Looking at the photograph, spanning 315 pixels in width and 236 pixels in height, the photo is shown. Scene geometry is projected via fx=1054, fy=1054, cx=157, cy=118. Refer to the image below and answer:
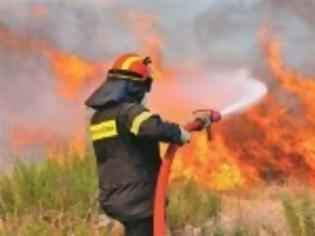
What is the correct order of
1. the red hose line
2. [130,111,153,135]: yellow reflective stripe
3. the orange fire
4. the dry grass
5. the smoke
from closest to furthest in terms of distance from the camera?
[130,111,153,135]: yellow reflective stripe → the red hose line → the dry grass → the orange fire → the smoke

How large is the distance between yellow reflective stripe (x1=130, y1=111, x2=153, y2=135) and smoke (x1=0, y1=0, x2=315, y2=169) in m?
8.81

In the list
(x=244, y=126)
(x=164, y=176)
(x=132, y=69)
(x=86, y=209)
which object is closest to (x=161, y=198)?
(x=164, y=176)

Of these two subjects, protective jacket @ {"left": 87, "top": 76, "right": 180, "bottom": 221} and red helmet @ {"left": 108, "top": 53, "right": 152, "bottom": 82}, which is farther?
red helmet @ {"left": 108, "top": 53, "right": 152, "bottom": 82}

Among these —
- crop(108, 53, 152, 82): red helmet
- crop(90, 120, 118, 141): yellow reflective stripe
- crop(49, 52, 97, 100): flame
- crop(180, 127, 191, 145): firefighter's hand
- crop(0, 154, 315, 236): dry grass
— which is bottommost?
crop(0, 154, 315, 236): dry grass

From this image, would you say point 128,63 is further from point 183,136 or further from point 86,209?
point 86,209

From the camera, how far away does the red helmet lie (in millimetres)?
7172

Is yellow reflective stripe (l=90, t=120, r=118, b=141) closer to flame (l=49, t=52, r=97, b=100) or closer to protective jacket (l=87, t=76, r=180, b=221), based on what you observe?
protective jacket (l=87, t=76, r=180, b=221)

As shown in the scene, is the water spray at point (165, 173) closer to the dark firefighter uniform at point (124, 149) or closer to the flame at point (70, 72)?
the dark firefighter uniform at point (124, 149)

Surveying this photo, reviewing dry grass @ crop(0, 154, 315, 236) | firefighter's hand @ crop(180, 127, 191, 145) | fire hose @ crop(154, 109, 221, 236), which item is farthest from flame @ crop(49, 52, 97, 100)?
firefighter's hand @ crop(180, 127, 191, 145)

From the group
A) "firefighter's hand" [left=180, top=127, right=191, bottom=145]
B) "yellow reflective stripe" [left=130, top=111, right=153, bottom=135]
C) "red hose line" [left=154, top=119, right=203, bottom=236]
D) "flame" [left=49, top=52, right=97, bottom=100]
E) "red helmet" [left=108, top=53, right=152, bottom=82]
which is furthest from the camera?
"flame" [left=49, top=52, right=97, bottom=100]

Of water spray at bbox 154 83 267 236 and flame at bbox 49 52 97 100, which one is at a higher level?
flame at bbox 49 52 97 100

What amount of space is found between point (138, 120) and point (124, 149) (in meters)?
0.36

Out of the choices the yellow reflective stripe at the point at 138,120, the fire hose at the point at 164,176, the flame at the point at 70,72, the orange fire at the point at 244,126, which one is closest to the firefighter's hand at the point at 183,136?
the fire hose at the point at 164,176

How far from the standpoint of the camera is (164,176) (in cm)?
704
